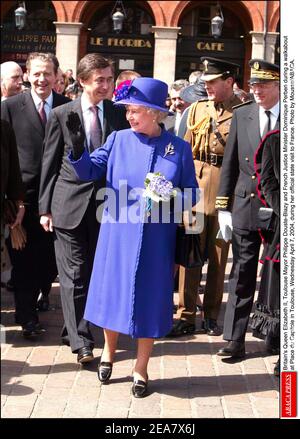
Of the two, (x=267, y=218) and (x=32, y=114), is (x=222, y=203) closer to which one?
(x=267, y=218)

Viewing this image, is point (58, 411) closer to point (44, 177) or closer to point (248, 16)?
point (44, 177)

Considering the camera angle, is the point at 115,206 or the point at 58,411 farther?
the point at 115,206

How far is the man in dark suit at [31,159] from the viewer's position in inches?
257

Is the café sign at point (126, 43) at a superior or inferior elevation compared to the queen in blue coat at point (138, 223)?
superior

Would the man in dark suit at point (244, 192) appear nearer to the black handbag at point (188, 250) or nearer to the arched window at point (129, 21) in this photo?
the black handbag at point (188, 250)

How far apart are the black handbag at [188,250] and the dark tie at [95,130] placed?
3.82ft

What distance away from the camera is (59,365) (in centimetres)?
589

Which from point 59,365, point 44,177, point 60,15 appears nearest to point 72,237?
point 44,177

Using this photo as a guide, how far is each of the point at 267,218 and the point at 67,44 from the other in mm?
20227

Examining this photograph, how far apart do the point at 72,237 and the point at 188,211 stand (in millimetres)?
1105

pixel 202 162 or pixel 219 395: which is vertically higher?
pixel 202 162

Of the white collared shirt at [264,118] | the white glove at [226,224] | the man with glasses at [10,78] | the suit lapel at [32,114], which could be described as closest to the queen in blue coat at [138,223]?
the white collared shirt at [264,118]

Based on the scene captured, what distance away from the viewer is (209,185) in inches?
278

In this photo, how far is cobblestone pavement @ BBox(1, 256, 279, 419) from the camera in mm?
4977
